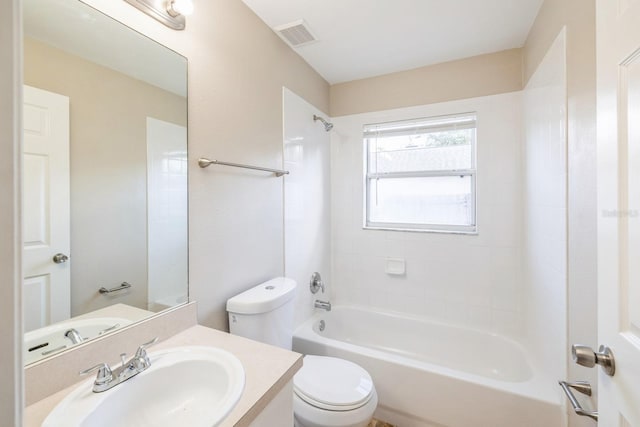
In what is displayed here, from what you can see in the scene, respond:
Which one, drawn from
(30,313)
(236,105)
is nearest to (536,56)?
(236,105)

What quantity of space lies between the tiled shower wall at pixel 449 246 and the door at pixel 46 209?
1952mm

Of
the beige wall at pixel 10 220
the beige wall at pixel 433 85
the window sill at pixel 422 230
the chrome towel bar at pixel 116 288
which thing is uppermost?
the beige wall at pixel 433 85

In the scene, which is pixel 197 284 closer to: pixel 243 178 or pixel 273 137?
pixel 243 178

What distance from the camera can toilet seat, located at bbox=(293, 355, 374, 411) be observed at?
1.25 meters

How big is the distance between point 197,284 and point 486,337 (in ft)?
6.66

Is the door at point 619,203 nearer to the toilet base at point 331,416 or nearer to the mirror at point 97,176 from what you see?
the toilet base at point 331,416

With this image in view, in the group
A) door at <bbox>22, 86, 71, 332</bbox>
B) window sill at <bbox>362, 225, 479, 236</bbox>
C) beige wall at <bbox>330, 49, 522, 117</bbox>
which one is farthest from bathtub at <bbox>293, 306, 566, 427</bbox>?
beige wall at <bbox>330, 49, 522, 117</bbox>

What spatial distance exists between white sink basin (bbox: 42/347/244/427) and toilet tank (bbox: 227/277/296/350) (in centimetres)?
37

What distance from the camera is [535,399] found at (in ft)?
4.41

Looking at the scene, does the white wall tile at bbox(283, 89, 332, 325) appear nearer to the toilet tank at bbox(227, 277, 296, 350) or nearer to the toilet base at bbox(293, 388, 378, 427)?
the toilet tank at bbox(227, 277, 296, 350)

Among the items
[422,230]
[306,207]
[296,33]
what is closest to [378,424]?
[422,230]

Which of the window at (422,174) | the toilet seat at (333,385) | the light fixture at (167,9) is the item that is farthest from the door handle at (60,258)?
the window at (422,174)

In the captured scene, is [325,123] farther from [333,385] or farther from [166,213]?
[333,385]

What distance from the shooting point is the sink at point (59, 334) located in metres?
0.75
